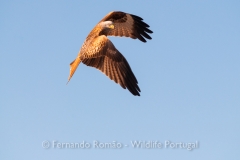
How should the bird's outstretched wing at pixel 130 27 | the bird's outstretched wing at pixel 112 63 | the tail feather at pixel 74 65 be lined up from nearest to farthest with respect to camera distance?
1. the bird's outstretched wing at pixel 112 63
2. the tail feather at pixel 74 65
3. the bird's outstretched wing at pixel 130 27

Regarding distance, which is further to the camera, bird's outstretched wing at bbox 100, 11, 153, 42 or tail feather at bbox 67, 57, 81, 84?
bird's outstretched wing at bbox 100, 11, 153, 42

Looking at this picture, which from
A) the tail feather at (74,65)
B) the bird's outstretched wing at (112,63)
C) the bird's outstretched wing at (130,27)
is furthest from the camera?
the bird's outstretched wing at (130,27)

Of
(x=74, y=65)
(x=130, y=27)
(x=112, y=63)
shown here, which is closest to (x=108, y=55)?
(x=112, y=63)

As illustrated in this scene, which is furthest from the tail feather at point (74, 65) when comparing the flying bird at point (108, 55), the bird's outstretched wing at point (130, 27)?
the bird's outstretched wing at point (130, 27)

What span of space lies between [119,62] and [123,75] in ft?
1.45

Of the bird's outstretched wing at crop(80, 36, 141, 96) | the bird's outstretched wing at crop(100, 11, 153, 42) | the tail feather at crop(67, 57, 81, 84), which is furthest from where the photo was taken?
the bird's outstretched wing at crop(100, 11, 153, 42)

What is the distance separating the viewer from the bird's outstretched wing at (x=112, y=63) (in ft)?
31.3

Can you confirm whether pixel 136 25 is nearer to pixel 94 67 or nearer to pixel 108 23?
pixel 108 23

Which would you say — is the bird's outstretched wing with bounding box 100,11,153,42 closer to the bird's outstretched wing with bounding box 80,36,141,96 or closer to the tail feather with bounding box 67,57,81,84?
the bird's outstretched wing with bounding box 80,36,141,96

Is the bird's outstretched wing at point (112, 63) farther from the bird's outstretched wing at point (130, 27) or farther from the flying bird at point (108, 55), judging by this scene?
the bird's outstretched wing at point (130, 27)

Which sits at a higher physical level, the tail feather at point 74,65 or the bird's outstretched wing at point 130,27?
the bird's outstretched wing at point 130,27

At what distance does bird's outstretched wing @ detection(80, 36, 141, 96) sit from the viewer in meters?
9.54

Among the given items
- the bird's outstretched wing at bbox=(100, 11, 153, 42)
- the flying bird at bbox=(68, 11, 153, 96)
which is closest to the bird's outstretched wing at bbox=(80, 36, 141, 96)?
the flying bird at bbox=(68, 11, 153, 96)

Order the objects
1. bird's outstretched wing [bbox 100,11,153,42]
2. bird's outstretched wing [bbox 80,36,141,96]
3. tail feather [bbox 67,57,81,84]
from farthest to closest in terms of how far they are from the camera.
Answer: bird's outstretched wing [bbox 100,11,153,42]
tail feather [bbox 67,57,81,84]
bird's outstretched wing [bbox 80,36,141,96]
